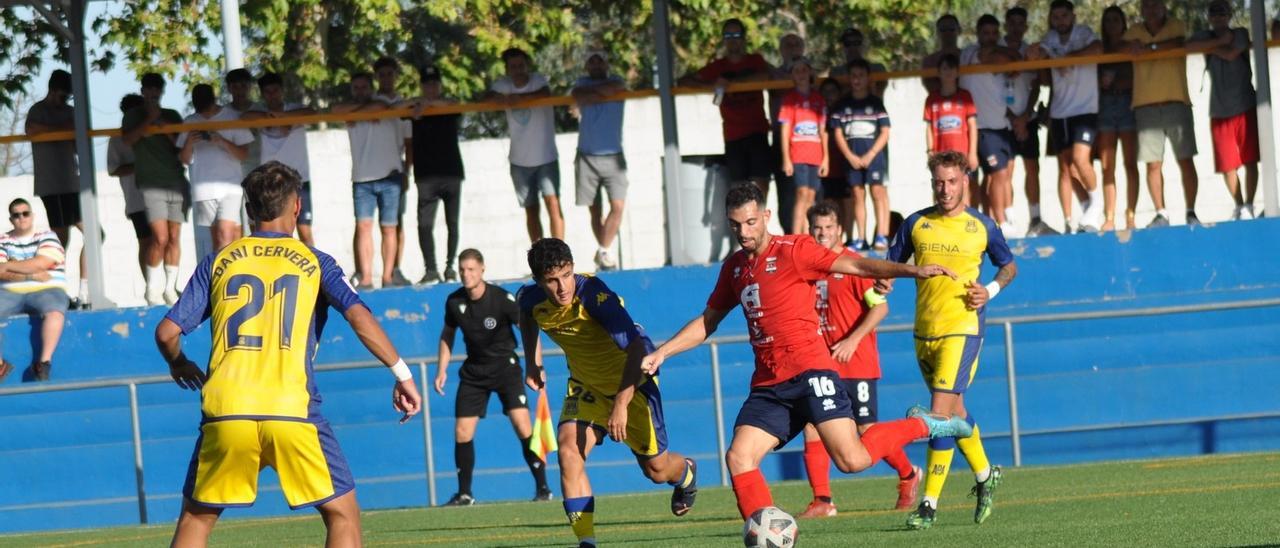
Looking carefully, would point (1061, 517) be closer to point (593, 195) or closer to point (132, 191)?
point (593, 195)

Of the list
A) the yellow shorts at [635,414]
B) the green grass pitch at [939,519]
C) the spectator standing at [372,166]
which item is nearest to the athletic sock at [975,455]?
the green grass pitch at [939,519]

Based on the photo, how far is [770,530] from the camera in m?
7.67

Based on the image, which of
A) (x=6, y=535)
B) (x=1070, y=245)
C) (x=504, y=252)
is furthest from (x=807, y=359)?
(x=504, y=252)

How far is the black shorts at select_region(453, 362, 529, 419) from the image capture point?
14445 mm

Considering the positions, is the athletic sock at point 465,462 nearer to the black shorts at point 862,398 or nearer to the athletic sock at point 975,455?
the black shorts at point 862,398

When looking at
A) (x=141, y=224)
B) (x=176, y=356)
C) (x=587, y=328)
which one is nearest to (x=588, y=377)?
(x=587, y=328)

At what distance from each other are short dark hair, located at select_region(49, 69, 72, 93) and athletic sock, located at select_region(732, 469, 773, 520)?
37.5 ft

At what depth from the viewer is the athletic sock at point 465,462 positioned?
1449cm

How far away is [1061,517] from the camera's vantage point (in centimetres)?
980

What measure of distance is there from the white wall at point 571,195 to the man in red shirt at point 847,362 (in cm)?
1497

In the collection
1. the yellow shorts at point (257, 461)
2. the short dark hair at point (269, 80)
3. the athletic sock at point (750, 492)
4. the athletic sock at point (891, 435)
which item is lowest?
the athletic sock at point (750, 492)

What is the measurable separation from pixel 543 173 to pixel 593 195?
0.51 metres

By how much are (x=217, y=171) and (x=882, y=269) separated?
9845 millimetres

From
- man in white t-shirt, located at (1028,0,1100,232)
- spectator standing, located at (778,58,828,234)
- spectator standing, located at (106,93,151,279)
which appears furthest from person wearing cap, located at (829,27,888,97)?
spectator standing, located at (106,93,151,279)
